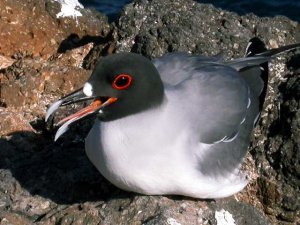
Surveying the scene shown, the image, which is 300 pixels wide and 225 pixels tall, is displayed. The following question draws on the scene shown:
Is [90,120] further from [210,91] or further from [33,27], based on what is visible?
[33,27]

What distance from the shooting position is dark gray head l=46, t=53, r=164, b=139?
5219mm

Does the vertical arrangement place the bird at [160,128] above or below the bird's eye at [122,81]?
below

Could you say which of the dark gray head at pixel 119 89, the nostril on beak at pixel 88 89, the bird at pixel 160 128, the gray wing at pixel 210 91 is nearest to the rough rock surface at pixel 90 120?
the bird at pixel 160 128

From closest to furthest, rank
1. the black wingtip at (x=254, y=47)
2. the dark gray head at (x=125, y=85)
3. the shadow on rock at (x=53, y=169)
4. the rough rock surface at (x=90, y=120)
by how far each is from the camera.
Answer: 1. the dark gray head at (x=125, y=85)
2. the rough rock surface at (x=90, y=120)
3. the shadow on rock at (x=53, y=169)
4. the black wingtip at (x=254, y=47)

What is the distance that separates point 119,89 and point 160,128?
0.39m

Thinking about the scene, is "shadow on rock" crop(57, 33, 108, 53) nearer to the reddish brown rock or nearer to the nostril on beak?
the reddish brown rock

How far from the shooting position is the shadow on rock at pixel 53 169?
5906 mm

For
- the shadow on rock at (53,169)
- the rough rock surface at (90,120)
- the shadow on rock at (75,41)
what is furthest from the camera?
the shadow on rock at (75,41)

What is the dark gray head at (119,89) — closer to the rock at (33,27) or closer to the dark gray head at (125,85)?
the dark gray head at (125,85)

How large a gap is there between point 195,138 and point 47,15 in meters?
2.97

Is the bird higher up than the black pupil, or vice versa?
the black pupil

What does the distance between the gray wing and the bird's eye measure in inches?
20.8

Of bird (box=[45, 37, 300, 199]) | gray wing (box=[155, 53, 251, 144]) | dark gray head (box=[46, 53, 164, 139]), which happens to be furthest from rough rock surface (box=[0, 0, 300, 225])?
dark gray head (box=[46, 53, 164, 139])

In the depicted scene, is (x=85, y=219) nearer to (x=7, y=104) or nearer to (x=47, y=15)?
(x=7, y=104)
